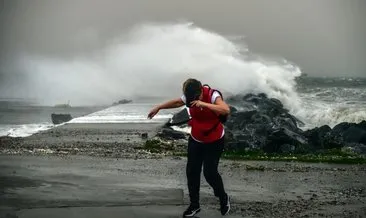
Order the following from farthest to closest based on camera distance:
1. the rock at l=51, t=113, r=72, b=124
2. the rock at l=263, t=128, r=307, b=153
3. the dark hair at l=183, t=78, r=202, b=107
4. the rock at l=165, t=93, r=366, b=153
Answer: the rock at l=51, t=113, r=72, b=124 → the rock at l=165, t=93, r=366, b=153 → the rock at l=263, t=128, r=307, b=153 → the dark hair at l=183, t=78, r=202, b=107

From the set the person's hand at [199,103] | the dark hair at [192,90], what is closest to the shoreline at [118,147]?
the dark hair at [192,90]

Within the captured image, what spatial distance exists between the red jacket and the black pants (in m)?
0.08

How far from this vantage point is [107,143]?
1614 centimetres

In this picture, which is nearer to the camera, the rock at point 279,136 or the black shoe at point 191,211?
the black shoe at point 191,211

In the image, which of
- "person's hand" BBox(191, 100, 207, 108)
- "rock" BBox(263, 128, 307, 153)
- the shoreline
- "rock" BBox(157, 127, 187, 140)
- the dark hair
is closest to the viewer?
"person's hand" BBox(191, 100, 207, 108)

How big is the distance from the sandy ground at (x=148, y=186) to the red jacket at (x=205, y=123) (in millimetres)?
1003

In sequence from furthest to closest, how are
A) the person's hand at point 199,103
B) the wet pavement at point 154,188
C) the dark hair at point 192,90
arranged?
1. the wet pavement at point 154,188
2. the dark hair at point 192,90
3. the person's hand at point 199,103

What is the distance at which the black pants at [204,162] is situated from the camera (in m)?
6.16

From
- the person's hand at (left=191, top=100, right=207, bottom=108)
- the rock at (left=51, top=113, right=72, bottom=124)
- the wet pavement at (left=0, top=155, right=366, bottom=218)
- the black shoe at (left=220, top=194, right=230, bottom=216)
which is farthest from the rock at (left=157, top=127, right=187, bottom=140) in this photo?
the rock at (left=51, top=113, right=72, bottom=124)

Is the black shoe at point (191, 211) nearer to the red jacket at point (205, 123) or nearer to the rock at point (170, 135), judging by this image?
the red jacket at point (205, 123)

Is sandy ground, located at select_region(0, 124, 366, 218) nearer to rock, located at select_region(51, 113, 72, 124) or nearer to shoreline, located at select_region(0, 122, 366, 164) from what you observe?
shoreline, located at select_region(0, 122, 366, 164)

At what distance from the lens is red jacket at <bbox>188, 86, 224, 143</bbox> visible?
19.6ft

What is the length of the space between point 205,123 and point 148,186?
106 inches

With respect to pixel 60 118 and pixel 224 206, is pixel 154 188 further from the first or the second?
pixel 60 118
